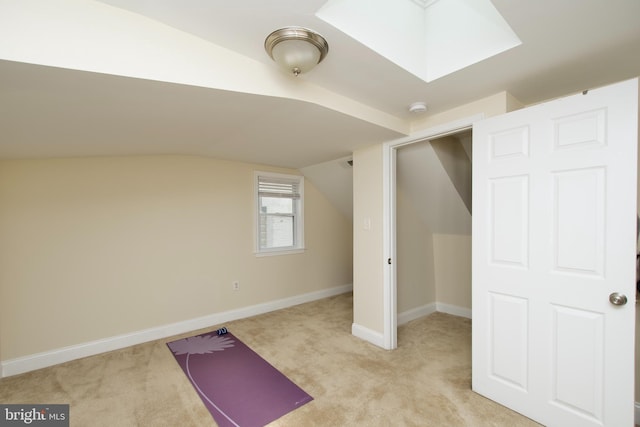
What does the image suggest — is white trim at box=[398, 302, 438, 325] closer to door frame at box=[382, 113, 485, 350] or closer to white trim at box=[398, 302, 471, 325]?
white trim at box=[398, 302, 471, 325]

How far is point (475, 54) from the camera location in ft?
5.32

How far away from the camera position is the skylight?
1370mm

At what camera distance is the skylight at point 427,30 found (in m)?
1.37

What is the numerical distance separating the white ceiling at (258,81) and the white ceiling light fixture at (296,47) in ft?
0.12

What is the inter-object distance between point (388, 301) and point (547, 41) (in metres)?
2.32

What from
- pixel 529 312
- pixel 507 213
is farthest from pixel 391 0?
pixel 529 312

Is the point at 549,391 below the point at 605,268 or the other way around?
below

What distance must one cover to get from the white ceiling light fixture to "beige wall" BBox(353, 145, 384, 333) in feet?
5.25

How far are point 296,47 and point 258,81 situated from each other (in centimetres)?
34

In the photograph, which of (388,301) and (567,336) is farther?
(388,301)

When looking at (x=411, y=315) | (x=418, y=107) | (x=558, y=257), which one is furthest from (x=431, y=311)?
(x=418, y=107)

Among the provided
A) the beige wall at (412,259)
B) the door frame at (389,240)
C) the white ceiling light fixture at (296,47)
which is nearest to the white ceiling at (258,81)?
the white ceiling light fixture at (296,47)

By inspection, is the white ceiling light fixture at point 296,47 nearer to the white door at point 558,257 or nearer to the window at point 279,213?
the white door at point 558,257

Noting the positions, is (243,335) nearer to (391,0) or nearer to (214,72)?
(214,72)
